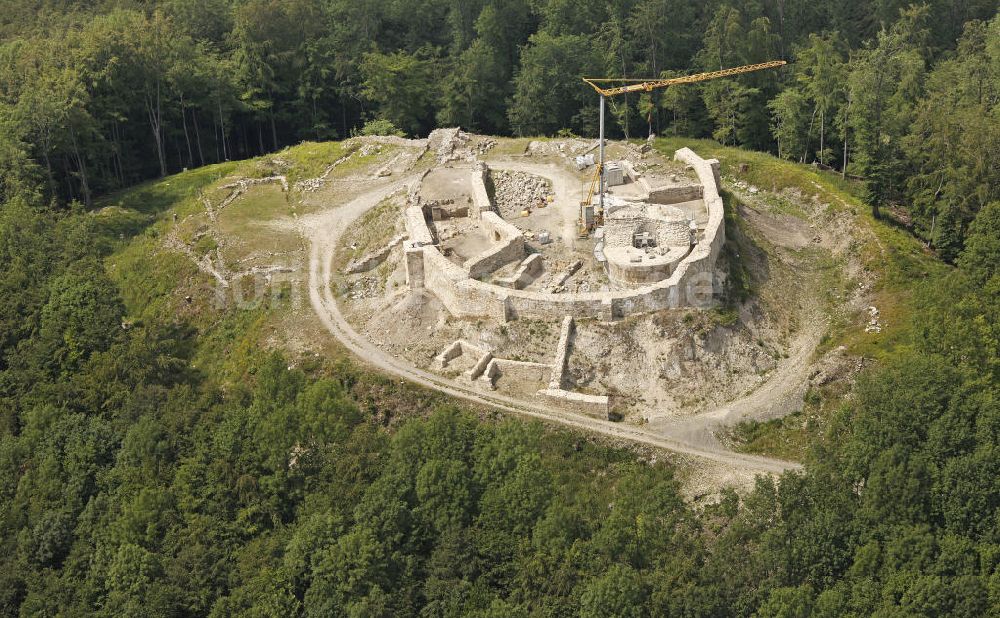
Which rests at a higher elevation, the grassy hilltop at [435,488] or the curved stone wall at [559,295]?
the curved stone wall at [559,295]

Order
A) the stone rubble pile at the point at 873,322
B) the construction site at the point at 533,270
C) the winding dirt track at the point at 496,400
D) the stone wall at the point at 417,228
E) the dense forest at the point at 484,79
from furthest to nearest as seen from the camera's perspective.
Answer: the dense forest at the point at 484,79 < the stone wall at the point at 417,228 < the stone rubble pile at the point at 873,322 < the construction site at the point at 533,270 < the winding dirt track at the point at 496,400

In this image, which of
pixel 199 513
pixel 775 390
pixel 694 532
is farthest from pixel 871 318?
pixel 199 513

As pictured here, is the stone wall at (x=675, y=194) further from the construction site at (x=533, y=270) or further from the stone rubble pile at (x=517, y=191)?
the stone rubble pile at (x=517, y=191)

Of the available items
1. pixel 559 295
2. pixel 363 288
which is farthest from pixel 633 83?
pixel 559 295

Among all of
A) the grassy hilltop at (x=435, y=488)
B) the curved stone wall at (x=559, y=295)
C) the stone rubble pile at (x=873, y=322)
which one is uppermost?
the curved stone wall at (x=559, y=295)

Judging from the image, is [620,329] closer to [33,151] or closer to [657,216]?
[657,216]

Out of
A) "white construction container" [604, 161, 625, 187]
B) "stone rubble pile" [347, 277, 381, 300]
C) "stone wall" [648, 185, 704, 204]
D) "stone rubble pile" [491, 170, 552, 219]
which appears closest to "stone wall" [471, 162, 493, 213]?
"stone rubble pile" [491, 170, 552, 219]

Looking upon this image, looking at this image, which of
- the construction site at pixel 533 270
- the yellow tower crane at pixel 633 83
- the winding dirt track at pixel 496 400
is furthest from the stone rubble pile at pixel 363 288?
the yellow tower crane at pixel 633 83
